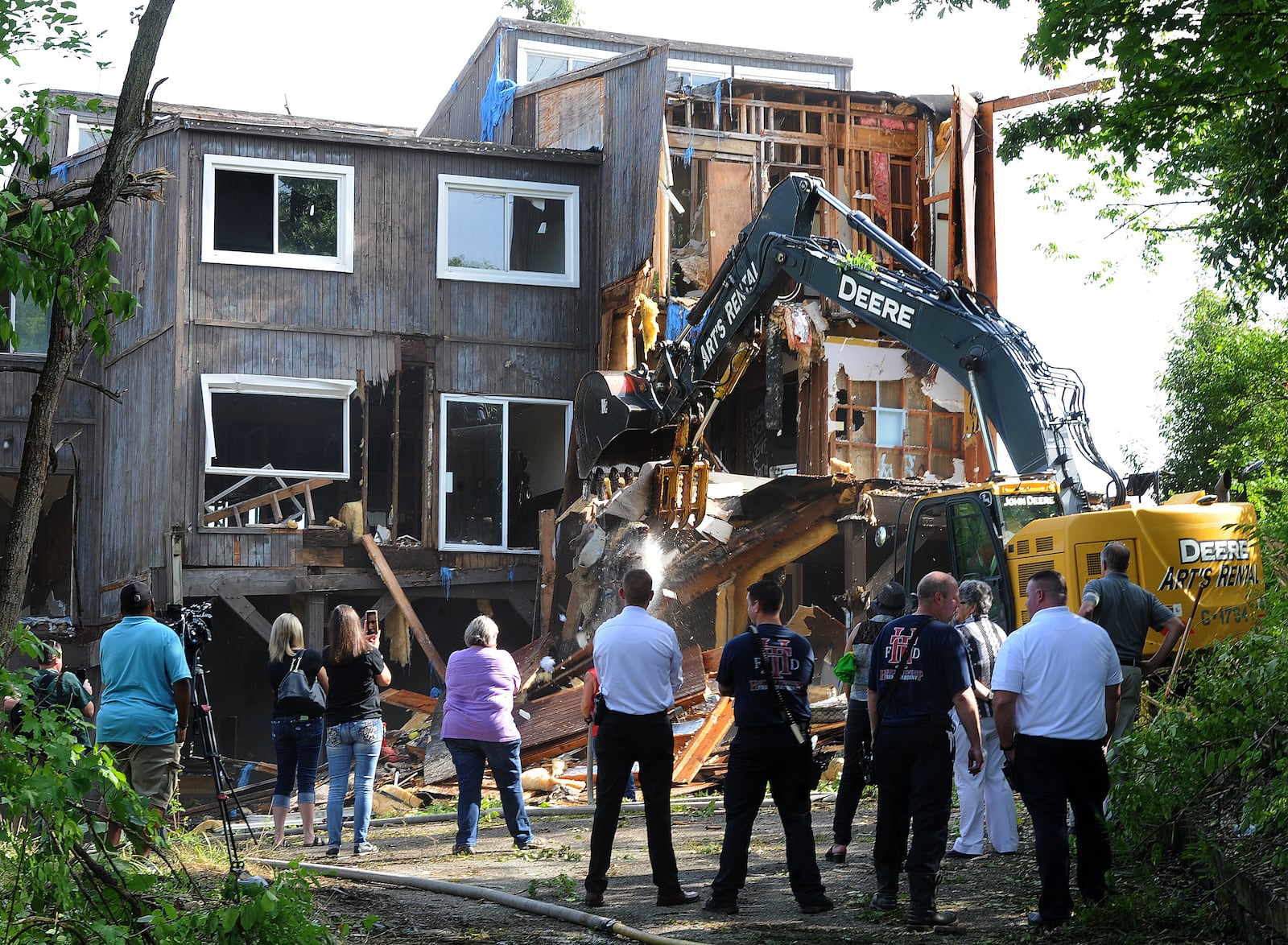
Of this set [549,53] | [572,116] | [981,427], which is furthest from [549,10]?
[981,427]

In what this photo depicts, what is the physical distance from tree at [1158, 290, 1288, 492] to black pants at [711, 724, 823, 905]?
1640 cm

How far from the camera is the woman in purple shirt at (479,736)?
9.85 metres

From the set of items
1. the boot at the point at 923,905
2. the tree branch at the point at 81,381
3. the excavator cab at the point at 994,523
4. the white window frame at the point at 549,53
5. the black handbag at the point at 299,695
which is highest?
the white window frame at the point at 549,53

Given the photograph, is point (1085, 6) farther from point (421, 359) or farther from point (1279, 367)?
point (1279, 367)

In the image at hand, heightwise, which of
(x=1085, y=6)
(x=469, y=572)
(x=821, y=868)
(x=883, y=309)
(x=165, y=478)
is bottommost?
(x=821, y=868)

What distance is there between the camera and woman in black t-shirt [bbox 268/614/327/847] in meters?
10.3

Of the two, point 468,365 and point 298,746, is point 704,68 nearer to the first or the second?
point 468,365


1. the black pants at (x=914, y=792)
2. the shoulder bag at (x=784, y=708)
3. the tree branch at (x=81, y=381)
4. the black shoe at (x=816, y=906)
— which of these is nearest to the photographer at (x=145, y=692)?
the tree branch at (x=81, y=381)

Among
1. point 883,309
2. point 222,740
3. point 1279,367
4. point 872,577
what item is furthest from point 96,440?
point 1279,367

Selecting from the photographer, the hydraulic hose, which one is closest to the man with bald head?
the hydraulic hose

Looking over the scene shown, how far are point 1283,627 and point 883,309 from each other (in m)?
5.74

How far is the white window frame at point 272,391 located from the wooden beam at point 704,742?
7605 millimetres

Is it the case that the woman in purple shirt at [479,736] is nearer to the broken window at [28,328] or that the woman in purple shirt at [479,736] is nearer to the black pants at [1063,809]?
the black pants at [1063,809]

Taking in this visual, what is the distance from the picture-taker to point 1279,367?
22.4 metres
